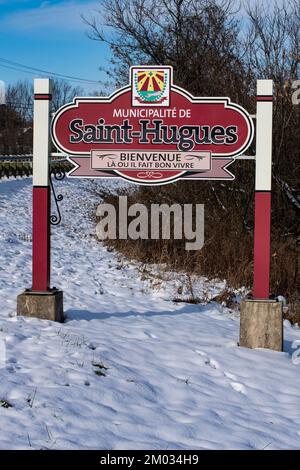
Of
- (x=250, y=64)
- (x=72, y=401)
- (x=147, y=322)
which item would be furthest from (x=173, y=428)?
(x=250, y=64)

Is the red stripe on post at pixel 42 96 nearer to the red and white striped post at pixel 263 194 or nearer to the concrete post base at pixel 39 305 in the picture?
the concrete post base at pixel 39 305

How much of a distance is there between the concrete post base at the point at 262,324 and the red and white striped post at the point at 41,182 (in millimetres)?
2107

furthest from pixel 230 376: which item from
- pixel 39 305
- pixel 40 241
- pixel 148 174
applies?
pixel 40 241

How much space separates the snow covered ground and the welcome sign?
1.67m

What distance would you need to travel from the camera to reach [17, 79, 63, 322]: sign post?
6.09m

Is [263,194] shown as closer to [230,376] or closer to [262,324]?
[262,324]

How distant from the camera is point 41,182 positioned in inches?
243

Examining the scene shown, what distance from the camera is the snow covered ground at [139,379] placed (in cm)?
376

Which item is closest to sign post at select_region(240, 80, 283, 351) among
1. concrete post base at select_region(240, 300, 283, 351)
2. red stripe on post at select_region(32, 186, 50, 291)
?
concrete post base at select_region(240, 300, 283, 351)

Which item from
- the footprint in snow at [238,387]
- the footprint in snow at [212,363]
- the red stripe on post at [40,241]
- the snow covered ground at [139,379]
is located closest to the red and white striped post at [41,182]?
the red stripe on post at [40,241]

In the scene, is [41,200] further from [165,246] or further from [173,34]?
[173,34]

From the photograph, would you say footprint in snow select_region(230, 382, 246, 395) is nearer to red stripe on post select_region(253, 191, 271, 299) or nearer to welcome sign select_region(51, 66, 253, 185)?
red stripe on post select_region(253, 191, 271, 299)

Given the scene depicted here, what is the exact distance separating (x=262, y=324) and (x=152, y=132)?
2.24 metres
